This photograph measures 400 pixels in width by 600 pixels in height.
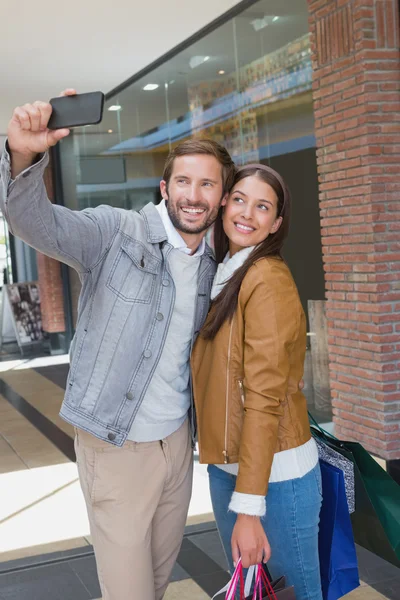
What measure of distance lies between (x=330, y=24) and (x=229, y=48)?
225cm

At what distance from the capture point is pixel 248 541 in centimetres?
200

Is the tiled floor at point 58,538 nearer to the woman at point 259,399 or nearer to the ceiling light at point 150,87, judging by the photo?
the woman at point 259,399

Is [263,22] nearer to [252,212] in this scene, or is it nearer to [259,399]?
[252,212]

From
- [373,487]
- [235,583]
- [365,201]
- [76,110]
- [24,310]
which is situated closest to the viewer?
[76,110]

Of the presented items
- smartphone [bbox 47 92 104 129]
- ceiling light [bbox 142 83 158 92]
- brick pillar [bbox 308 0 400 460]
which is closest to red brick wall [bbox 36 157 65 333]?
ceiling light [bbox 142 83 158 92]

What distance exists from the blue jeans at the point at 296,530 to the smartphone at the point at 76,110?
1137mm

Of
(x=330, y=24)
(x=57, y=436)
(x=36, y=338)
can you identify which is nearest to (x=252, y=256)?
(x=330, y=24)

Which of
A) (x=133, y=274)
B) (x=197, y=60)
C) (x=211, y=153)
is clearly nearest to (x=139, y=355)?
(x=133, y=274)

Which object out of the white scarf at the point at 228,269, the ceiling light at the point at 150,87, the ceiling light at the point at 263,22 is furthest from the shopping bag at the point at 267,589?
the ceiling light at the point at 150,87

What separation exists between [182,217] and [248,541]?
92cm

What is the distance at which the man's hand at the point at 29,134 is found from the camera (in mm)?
1608

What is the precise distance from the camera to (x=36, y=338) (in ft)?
46.1

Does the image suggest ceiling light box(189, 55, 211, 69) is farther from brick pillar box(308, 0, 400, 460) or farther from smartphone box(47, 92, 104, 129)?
smartphone box(47, 92, 104, 129)

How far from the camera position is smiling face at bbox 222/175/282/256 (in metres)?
2.20
